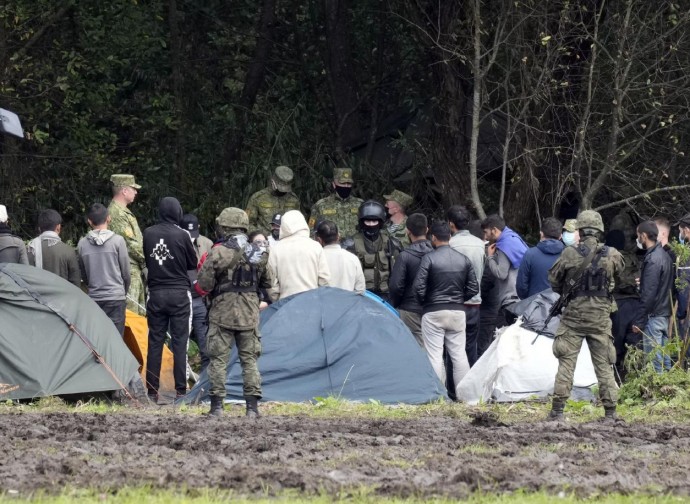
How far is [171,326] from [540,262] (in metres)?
3.74

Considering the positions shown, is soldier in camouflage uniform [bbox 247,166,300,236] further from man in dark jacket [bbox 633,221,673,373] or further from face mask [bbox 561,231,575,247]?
man in dark jacket [bbox 633,221,673,373]

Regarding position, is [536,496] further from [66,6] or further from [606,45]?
[66,6]

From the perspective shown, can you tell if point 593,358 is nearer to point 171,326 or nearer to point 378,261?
point 378,261

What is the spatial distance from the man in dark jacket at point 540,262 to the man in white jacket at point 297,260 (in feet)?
6.63

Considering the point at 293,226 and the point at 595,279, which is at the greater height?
the point at 293,226

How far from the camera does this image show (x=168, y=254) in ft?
42.4

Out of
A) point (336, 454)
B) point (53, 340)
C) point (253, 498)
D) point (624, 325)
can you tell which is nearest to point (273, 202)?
point (53, 340)

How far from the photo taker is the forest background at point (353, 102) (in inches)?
655

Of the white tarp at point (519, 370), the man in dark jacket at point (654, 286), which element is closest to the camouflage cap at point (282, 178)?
the white tarp at point (519, 370)

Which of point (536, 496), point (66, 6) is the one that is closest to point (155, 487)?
point (536, 496)

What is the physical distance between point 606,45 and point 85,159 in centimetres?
768

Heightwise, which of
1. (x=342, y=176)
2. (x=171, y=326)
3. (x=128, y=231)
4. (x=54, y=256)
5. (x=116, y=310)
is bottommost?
(x=171, y=326)

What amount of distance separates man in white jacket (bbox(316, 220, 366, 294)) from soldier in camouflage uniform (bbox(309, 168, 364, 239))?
7.96ft

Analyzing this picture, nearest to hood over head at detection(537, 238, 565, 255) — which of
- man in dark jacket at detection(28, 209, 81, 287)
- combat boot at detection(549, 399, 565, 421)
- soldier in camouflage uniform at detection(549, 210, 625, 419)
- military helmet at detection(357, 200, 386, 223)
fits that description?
military helmet at detection(357, 200, 386, 223)
